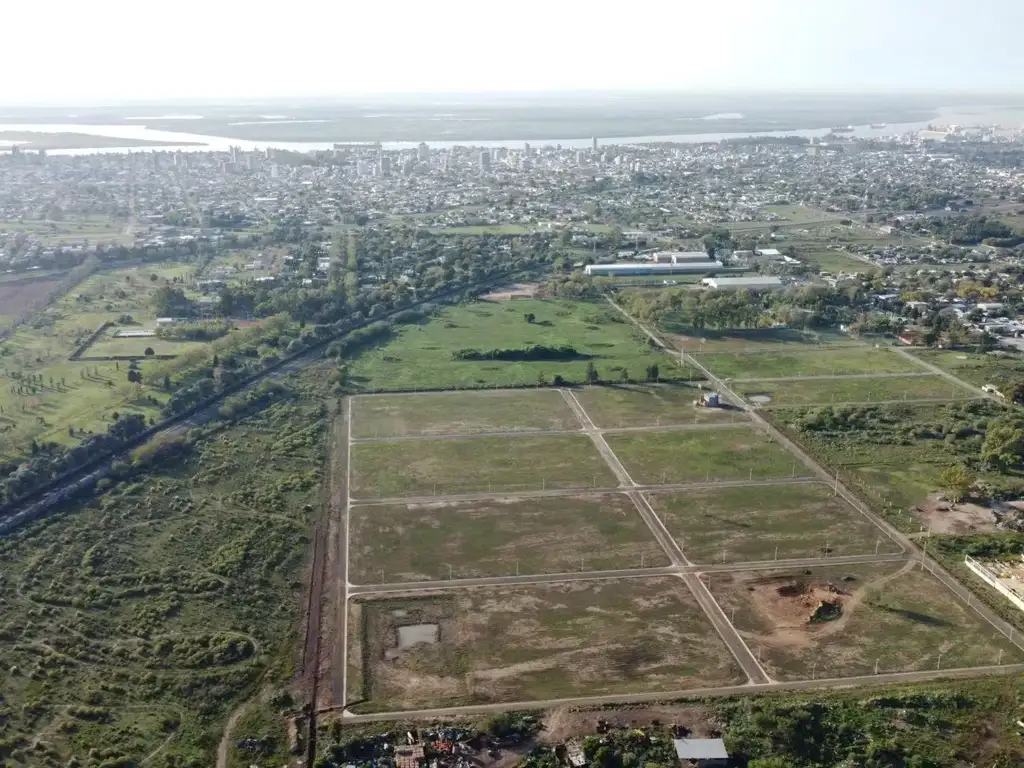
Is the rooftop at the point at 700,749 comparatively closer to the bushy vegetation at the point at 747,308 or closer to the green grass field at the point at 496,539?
the green grass field at the point at 496,539

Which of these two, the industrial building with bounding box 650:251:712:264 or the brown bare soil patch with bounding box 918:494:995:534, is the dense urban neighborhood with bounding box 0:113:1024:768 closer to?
the brown bare soil patch with bounding box 918:494:995:534

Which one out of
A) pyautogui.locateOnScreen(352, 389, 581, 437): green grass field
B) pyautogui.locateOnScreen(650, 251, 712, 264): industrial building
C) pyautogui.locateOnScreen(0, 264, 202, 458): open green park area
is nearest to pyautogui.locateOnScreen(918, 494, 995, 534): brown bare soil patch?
pyautogui.locateOnScreen(352, 389, 581, 437): green grass field

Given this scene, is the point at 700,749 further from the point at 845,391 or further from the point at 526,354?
the point at 526,354

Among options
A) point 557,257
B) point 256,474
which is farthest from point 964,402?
point 557,257

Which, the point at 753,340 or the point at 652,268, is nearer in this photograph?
the point at 753,340

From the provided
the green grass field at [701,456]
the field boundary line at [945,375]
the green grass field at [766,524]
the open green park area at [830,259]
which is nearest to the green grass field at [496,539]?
the green grass field at [766,524]

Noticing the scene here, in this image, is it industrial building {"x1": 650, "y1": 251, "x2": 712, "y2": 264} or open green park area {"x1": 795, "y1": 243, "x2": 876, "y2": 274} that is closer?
open green park area {"x1": 795, "y1": 243, "x2": 876, "y2": 274}

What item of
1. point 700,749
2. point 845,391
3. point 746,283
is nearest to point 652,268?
point 746,283

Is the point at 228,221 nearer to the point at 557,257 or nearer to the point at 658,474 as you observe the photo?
the point at 557,257
